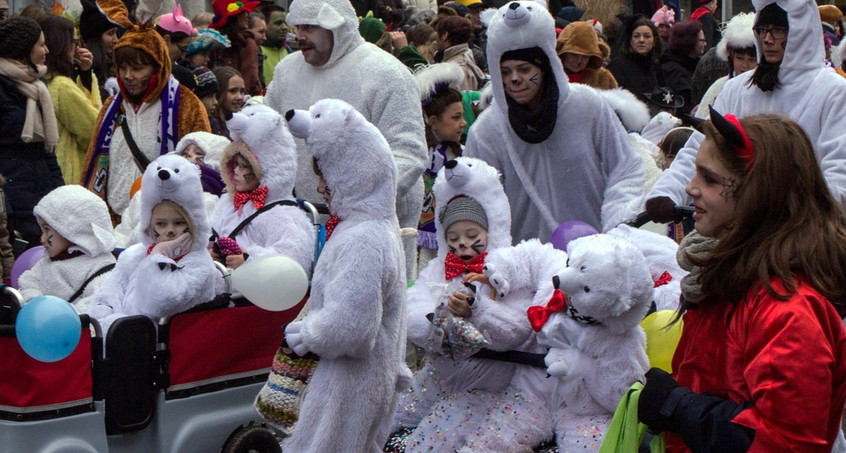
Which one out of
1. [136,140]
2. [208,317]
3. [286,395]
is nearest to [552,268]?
[286,395]

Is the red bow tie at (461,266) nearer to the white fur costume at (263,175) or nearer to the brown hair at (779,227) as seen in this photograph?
the white fur costume at (263,175)

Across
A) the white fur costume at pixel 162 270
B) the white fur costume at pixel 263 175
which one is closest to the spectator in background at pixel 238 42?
the white fur costume at pixel 263 175

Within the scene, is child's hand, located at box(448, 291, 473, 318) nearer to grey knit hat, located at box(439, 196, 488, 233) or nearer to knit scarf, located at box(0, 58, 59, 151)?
grey knit hat, located at box(439, 196, 488, 233)

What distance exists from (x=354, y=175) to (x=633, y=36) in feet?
25.9

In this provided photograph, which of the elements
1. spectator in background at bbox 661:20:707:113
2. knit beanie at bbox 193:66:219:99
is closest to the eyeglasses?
knit beanie at bbox 193:66:219:99

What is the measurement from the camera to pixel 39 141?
25.0ft

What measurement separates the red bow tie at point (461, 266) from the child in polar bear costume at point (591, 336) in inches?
19.8

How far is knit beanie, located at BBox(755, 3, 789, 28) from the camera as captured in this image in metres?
5.11

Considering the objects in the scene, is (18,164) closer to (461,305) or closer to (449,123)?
(449,123)

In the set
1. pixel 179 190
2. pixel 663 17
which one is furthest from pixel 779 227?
pixel 663 17

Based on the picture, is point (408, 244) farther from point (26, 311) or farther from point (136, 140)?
point (26, 311)

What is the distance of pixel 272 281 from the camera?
14.3 ft

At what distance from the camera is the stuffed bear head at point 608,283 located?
13.1 ft

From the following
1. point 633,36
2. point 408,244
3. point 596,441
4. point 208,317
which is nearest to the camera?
point 596,441
